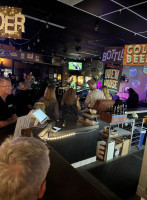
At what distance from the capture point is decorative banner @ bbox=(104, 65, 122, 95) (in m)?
9.56

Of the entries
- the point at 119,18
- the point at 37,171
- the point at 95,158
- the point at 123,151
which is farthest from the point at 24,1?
the point at 123,151

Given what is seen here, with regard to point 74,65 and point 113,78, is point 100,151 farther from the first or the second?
point 74,65

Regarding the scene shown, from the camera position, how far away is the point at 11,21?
102 inches

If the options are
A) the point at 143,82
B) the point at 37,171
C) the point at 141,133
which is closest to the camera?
the point at 37,171

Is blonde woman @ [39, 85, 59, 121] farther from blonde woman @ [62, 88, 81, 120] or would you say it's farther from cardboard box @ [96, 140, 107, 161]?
cardboard box @ [96, 140, 107, 161]

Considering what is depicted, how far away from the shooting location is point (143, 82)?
7.68 metres

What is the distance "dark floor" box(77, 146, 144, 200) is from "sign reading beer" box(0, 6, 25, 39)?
309 centimetres

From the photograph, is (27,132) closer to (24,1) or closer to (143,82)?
(24,1)

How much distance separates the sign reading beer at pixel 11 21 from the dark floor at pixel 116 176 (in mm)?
→ 3090

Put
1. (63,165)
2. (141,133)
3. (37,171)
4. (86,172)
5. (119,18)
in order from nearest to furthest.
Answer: (37,171) < (63,165) < (86,172) < (119,18) < (141,133)

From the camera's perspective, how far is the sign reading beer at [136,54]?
13.4 ft

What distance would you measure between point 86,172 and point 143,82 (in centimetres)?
636

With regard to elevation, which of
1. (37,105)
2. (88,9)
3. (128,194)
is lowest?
(128,194)

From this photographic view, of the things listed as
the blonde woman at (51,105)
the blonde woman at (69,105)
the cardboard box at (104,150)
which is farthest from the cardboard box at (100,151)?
the blonde woman at (51,105)
